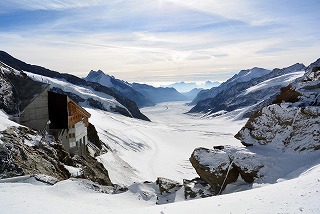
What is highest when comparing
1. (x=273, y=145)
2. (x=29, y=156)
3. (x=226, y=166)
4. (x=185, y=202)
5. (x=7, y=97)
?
(x=7, y=97)

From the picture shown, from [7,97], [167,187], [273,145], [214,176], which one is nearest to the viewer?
[214,176]

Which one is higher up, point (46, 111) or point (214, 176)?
point (46, 111)

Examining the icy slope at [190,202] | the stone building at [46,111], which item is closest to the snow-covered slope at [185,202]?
the icy slope at [190,202]

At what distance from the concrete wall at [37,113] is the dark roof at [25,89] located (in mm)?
383

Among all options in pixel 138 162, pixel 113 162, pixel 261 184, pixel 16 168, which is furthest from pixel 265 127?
pixel 138 162

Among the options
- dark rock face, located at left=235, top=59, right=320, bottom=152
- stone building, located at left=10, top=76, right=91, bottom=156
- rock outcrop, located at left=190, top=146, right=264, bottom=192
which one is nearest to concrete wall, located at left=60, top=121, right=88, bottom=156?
stone building, located at left=10, top=76, right=91, bottom=156

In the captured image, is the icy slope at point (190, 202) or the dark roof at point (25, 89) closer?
the icy slope at point (190, 202)

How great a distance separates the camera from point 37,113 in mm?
27969

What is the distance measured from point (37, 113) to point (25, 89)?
323cm

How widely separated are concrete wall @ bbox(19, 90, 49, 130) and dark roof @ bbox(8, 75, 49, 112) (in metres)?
0.38

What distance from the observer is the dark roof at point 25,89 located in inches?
1084

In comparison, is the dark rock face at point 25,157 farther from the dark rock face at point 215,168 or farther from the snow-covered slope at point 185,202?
the dark rock face at point 215,168

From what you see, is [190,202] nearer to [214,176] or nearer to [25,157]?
[214,176]

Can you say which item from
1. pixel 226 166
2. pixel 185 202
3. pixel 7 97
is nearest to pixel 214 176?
pixel 226 166
